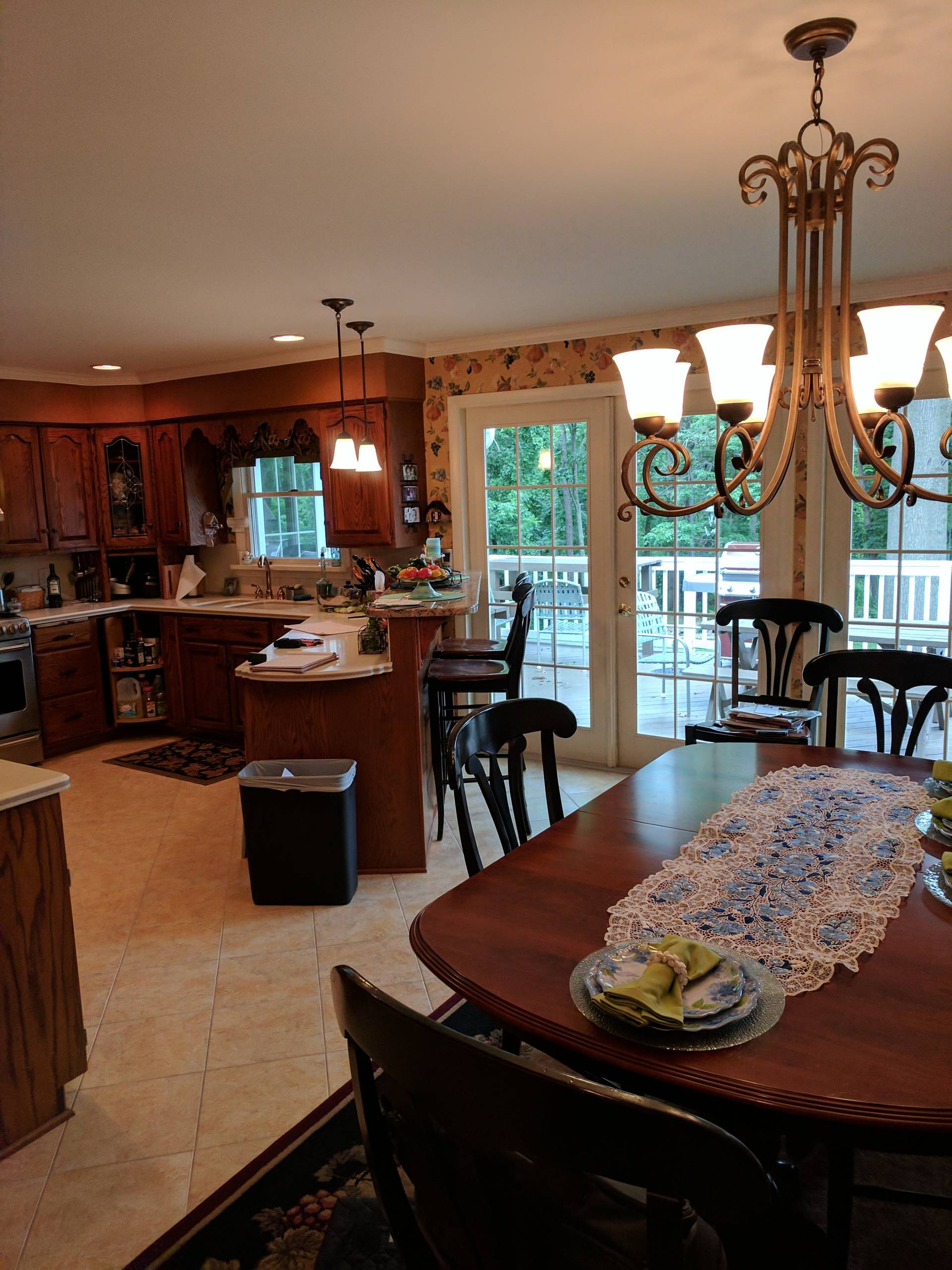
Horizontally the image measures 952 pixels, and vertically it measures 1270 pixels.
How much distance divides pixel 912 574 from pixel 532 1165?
12.2ft

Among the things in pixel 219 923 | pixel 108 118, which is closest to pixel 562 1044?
pixel 108 118

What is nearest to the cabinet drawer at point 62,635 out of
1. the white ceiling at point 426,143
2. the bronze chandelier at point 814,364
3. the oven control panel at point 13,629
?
the oven control panel at point 13,629

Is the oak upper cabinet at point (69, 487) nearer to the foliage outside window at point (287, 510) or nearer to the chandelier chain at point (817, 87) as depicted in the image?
the foliage outside window at point (287, 510)

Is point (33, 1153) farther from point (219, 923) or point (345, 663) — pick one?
point (345, 663)

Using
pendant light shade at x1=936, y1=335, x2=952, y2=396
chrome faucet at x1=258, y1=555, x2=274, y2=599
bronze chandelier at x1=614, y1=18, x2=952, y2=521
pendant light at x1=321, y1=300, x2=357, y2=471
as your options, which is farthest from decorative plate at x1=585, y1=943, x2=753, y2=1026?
chrome faucet at x1=258, y1=555, x2=274, y2=599

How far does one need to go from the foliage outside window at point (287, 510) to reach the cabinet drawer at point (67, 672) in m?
1.32

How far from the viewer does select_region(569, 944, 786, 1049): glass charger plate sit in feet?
3.96

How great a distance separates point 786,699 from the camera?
386 cm

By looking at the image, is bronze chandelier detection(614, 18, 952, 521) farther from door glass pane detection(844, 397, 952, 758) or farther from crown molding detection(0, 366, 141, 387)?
crown molding detection(0, 366, 141, 387)

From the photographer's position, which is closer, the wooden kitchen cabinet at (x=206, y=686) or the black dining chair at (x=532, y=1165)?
the black dining chair at (x=532, y=1165)

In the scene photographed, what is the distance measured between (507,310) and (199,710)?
10.7ft

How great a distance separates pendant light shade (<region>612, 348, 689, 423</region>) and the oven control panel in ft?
14.7

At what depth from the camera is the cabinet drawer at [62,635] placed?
5344 millimetres

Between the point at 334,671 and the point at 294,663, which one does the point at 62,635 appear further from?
the point at 334,671
